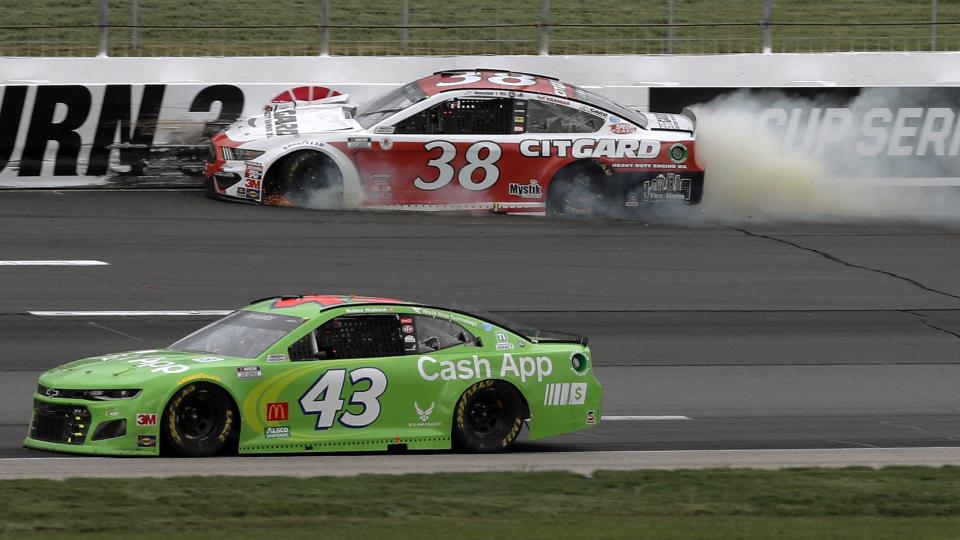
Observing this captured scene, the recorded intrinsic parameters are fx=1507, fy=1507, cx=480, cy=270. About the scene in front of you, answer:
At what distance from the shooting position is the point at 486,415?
32.7 ft

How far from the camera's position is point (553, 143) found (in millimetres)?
18047

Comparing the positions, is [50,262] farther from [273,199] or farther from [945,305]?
[945,305]

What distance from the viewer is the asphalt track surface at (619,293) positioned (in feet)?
38.0

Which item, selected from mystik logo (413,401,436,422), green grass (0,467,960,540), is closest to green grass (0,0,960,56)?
mystik logo (413,401,436,422)

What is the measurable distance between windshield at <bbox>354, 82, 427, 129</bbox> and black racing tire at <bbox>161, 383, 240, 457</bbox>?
8970 millimetres

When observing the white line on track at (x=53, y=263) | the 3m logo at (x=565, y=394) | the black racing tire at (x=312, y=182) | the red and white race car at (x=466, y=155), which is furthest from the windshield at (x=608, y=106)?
the 3m logo at (x=565, y=394)

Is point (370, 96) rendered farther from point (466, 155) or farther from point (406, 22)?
point (466, 155)

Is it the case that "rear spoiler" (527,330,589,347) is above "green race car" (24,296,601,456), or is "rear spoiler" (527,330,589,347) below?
above

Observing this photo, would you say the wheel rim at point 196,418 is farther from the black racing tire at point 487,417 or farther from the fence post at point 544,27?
the fence post at point 544,27

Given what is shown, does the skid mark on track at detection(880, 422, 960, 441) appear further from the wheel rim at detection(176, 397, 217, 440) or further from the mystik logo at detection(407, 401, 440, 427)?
the wheel rim at detection(176, 397, 217, 440)

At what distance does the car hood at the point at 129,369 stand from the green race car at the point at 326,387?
12 mm

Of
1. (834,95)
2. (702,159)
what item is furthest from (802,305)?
(834,95)

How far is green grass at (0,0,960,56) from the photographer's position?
21.6 m

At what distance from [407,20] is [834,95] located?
6.47 meters
